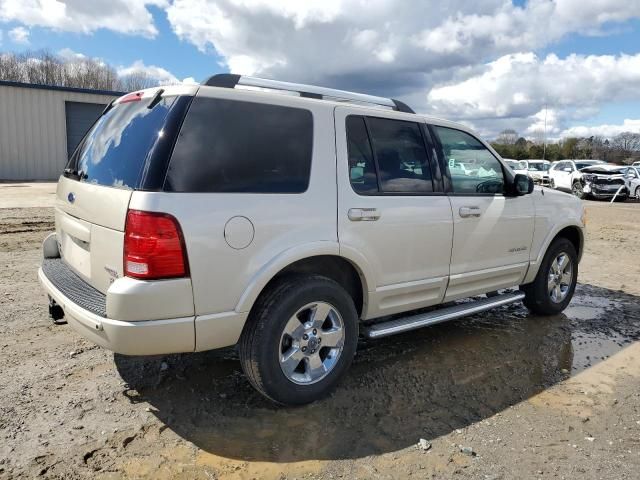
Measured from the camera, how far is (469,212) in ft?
13.9

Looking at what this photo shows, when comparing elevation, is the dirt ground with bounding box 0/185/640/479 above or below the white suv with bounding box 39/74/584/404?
below

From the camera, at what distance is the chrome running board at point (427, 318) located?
375 centimetres

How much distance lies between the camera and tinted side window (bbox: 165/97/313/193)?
9.44 ft

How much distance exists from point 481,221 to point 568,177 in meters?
22.2

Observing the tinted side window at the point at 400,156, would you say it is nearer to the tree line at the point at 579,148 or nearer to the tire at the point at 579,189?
the tire at the point at 579,189

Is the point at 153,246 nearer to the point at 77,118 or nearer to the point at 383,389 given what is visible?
the point at 383,389

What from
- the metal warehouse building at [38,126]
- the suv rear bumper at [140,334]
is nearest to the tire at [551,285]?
the suv rear bumper at [140,334]

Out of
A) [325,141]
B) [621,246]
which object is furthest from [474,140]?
[621,246]

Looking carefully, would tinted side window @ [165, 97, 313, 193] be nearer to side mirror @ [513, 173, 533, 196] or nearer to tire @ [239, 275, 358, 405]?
tire @ [239, 275, 358, 405]

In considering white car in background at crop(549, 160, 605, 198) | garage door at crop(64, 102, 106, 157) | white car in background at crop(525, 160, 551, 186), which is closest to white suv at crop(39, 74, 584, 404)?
white car in background at crop(549, 160, 605, 198)

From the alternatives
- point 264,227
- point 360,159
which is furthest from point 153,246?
point 360,159

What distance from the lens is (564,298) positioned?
5547 mm

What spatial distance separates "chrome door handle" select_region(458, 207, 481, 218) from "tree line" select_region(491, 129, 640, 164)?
5207 centimetres

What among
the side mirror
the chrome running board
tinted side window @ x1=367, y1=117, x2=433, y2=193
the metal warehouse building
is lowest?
the chrome running board
